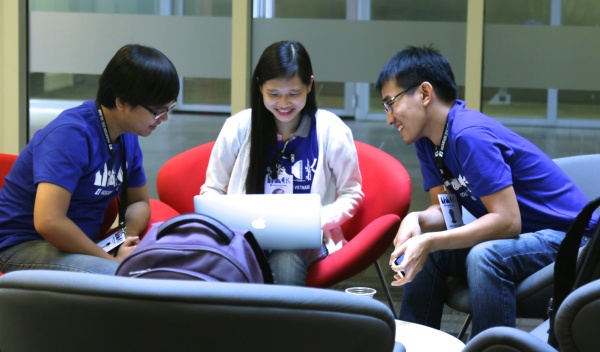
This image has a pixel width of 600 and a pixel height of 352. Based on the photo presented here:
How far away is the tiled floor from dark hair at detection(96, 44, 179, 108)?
1.96 meters

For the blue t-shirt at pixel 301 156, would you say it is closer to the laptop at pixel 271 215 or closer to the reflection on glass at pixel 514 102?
the laptop at pixel 271 215

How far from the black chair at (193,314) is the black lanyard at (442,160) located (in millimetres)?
1545

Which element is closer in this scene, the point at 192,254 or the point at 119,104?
the point at 192,254

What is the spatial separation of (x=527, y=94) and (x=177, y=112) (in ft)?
6.79

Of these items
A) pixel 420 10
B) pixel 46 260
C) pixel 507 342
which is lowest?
pixel 46 260

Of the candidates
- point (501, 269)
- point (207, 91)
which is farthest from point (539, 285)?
point (207, 91)

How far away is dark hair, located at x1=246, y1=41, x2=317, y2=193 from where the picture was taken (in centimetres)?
312

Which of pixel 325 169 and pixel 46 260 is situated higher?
pixel 325 169

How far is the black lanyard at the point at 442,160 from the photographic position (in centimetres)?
288

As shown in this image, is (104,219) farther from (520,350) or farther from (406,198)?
(520,350)

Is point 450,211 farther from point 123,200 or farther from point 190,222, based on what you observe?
point 190,222

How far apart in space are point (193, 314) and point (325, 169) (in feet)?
6.26

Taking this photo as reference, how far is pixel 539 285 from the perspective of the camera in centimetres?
268

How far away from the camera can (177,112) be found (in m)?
5.12
